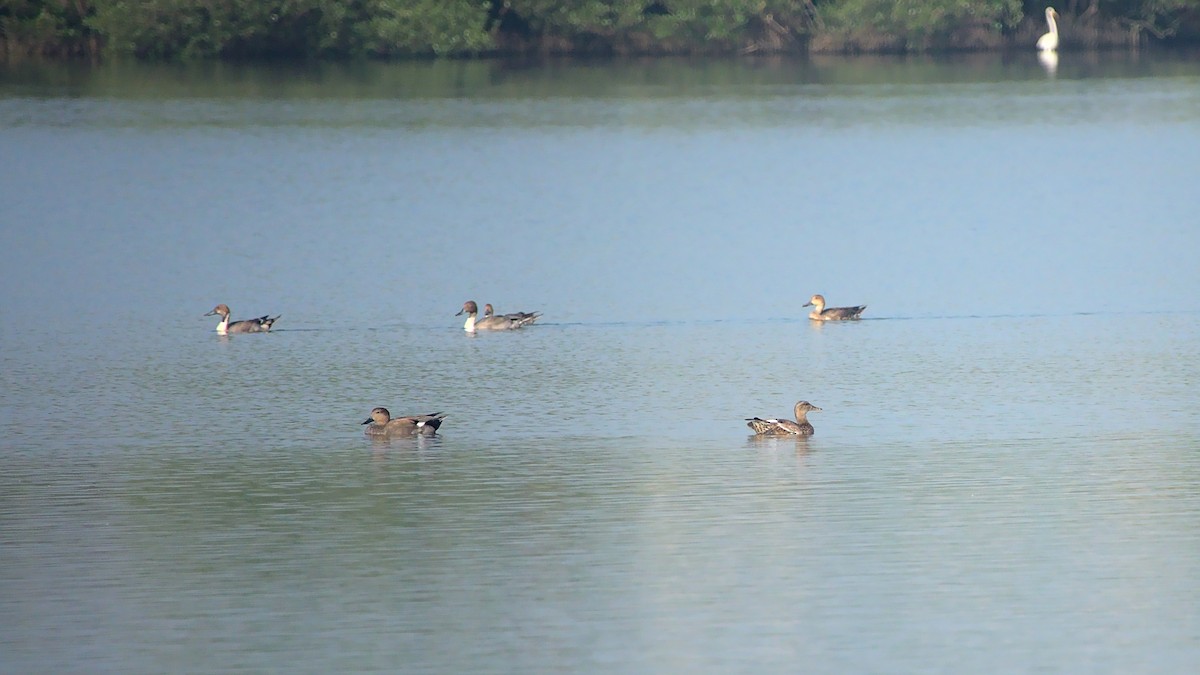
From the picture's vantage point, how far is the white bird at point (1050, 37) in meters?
57.8

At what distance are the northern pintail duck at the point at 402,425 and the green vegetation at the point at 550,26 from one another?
39.0m

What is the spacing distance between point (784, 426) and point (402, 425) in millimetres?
2651

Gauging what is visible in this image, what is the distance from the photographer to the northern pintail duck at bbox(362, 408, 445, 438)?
1535cm

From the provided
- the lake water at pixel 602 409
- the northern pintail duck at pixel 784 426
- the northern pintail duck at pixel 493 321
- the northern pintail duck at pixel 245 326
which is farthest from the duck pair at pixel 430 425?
the northern pintail duck at pixel 245 326

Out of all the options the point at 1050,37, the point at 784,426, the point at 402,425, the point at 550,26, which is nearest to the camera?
the point at 784,426

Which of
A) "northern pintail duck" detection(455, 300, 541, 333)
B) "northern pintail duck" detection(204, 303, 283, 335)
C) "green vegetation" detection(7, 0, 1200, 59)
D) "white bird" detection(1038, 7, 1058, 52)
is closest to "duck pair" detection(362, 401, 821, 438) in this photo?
"northern pintail duck" detection(455, 300, 541, 333)

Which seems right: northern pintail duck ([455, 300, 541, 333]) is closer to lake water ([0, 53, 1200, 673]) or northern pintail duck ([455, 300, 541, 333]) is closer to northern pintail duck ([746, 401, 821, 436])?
lake water ([0, 53, 1200, 673])

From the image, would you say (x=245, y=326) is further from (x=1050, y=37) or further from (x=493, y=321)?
(x=1050, y=37)

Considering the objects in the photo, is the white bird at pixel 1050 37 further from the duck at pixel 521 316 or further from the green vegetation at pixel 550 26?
the duck at pixel 521 316

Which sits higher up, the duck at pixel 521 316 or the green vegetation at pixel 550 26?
the green vegetation at pixel 550 26

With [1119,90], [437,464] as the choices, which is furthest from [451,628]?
[1119,90]

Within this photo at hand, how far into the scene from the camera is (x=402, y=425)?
15352 mm

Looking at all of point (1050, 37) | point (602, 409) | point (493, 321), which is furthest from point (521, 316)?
point (1050, 37)

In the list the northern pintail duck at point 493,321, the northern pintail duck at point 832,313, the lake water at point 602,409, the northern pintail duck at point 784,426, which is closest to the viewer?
the lake water at point 602,409
